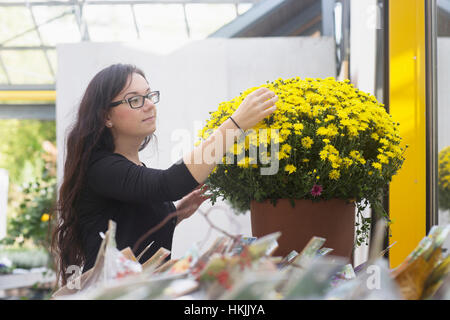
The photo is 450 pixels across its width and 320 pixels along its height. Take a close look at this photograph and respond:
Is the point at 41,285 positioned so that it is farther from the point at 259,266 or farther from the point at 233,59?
the point at 259,266

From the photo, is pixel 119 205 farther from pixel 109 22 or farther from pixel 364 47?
pixel 109 22

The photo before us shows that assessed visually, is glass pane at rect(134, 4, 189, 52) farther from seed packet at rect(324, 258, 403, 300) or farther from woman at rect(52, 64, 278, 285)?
seed packet at rect(324, 258, 403, 300)

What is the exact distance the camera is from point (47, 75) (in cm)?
910

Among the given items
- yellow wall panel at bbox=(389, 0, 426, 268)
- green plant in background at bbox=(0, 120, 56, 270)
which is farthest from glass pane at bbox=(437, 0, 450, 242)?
green plant in background at bbox=(0, 120, 56, 270)

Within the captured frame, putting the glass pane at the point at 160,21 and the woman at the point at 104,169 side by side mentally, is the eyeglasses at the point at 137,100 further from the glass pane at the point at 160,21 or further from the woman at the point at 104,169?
the glass pane at the point at 160,21

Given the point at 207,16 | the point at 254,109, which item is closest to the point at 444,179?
the point at 254,109

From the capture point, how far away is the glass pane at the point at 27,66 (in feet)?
28.1

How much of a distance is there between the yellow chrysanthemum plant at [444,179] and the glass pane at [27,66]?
8.27 meters

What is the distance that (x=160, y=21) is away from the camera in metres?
6.97

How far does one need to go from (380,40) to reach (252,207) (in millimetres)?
1389

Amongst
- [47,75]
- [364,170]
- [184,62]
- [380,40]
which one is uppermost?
[47,75]

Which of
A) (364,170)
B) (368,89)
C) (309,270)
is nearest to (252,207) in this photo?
(364,170)

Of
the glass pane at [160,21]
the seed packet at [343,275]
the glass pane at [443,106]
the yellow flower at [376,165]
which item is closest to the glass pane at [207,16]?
the glass pane at [160,21]
